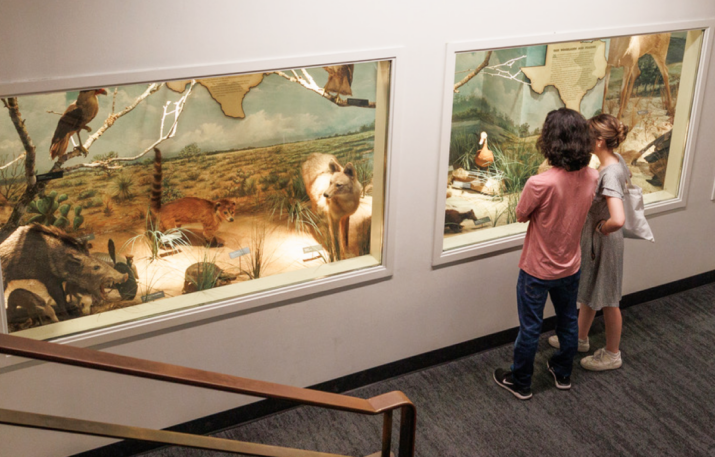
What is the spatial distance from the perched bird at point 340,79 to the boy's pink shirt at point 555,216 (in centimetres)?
89

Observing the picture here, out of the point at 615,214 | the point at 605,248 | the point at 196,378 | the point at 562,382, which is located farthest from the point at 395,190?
the point at 196,378

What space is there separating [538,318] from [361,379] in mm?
947

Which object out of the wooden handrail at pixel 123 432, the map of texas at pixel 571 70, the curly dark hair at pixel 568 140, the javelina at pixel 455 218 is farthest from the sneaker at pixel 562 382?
the wooden handrail at pixel 123 432

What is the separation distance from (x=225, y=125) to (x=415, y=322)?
4.75 ft

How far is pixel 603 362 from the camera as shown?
141 inches

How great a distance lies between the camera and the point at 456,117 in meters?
3.16

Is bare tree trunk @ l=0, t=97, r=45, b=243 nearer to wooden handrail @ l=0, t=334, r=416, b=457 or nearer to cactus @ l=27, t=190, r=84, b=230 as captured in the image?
cactus @ l=27, t=190, r=84, b=230

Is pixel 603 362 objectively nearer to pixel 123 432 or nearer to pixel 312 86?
pixel 312 86

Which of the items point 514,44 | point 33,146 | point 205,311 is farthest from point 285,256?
point 514,44

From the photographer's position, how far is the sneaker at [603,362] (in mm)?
3562

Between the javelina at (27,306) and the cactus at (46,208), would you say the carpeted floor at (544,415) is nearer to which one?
the javelina at (27,306)

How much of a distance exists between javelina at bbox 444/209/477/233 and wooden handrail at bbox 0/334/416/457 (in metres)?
1.72

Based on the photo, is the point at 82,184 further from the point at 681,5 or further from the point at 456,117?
the point at 681,5

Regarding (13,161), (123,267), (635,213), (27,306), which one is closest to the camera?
(13,161)
